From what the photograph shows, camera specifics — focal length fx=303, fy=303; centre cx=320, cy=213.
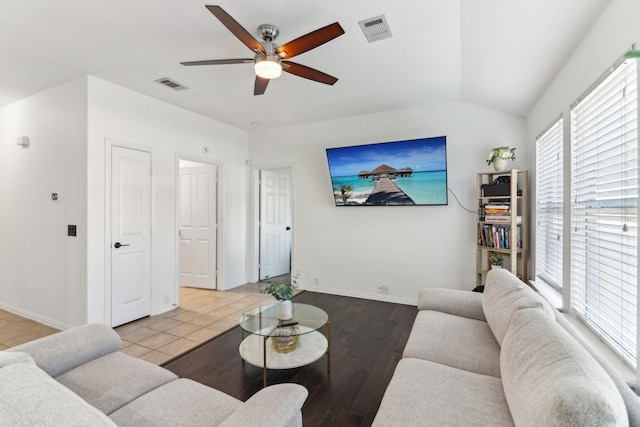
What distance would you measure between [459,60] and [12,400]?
3.39 metres

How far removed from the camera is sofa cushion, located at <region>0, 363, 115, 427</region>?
0.72 metres

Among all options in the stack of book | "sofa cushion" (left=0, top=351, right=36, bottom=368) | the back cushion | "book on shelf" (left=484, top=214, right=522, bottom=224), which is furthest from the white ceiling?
"sofa cushion" (left=0, top=351, right=36, bottom=368)

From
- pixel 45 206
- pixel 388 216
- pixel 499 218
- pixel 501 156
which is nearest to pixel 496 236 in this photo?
pixel 499 218

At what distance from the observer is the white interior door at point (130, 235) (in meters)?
3.37

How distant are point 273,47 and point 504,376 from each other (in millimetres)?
2420

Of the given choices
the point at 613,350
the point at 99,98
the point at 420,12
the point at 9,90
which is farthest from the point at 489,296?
the point at 9,90

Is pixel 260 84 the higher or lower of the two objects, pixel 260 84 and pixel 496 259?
the higher

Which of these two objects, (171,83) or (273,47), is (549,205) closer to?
(273,47)

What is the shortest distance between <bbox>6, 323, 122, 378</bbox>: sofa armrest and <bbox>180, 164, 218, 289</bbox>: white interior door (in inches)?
122

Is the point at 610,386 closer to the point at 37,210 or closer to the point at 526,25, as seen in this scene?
the point at 526,25

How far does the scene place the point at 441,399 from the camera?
1.37 m

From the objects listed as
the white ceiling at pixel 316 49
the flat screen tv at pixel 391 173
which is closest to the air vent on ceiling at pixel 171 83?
the white ceiling at pixel 316 49

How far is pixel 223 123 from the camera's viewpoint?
4.79 m

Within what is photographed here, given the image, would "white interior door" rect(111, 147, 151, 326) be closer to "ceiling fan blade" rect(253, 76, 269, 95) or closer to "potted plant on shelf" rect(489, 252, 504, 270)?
"ceiling fan blade" rect(253, 76, 269, 95)
